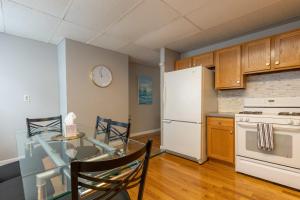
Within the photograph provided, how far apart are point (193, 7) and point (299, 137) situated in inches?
78.9

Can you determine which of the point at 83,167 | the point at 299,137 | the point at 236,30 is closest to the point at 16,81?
the point at 83,167

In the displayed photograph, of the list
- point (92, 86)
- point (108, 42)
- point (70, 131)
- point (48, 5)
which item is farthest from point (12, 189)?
point (108, 42)

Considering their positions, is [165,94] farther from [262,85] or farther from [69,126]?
[69,126]

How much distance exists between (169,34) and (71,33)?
1678 mm

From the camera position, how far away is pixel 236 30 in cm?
254

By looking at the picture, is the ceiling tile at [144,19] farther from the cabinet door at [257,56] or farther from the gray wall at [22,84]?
the gray wall at [22,84]

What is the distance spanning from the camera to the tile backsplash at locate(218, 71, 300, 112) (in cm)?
227

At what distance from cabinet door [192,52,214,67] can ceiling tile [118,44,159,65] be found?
1.04 metres

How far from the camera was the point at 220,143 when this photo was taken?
2578mm

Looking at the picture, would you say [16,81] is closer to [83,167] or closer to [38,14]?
[38,14]

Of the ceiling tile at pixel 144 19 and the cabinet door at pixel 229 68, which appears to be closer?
the ceiling tile at pixel 144 19

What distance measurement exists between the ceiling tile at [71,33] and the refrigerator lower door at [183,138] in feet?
7.17

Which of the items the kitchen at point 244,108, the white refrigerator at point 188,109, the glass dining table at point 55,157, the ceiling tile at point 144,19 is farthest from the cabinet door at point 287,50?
the glass dining table at point 55,157

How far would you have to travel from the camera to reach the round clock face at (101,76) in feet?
10.5
